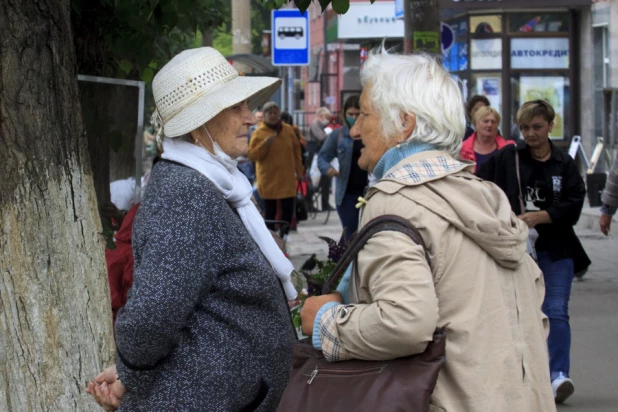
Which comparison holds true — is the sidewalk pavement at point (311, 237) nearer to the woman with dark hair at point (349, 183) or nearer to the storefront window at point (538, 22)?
the woman with dark hair at point (349, 183)

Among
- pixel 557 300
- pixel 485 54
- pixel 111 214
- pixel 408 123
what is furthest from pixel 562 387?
pixel 485 54

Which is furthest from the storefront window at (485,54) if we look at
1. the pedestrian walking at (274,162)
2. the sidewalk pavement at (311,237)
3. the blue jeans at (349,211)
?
the blue jeans at (349,211)

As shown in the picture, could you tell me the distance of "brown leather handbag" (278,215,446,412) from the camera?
239 cm

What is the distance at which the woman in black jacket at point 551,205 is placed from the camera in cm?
599

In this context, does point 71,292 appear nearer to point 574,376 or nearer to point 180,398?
point 180,398

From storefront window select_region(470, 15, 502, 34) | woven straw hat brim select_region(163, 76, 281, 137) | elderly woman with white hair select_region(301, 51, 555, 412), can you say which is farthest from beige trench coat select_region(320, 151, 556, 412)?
storefront window select_region(470, 15, 502, 34)

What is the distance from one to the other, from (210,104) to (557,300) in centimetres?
363

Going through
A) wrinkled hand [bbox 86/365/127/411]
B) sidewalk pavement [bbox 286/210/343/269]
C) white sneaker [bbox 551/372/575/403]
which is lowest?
sidewalk pavement [bbox 286/210/343/269]

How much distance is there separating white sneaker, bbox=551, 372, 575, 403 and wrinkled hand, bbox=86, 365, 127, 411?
371cm

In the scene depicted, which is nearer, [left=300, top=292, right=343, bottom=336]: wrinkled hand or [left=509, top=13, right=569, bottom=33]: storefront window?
[left=300, top=292, right=343, bottom=336]: wrinkled hand

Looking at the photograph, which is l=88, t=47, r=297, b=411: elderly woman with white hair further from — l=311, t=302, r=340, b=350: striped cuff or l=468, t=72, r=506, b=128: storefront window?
l=468, t=72, r=506, b=128: storefront window

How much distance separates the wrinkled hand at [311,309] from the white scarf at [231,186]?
23cm

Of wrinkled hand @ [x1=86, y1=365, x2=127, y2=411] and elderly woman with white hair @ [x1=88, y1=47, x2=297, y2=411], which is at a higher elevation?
elderly woman with white hair @ [x1=88, y1=47, x2=297, y2=411]

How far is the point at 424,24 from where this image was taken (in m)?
9.25
